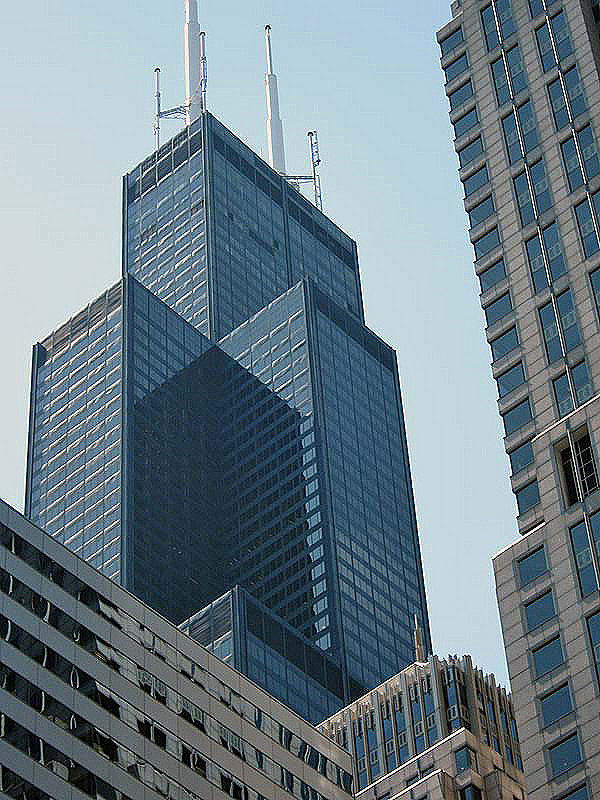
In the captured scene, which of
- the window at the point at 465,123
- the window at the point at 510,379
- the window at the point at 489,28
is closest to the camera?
the window at the point at 510,379

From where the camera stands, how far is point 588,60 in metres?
112

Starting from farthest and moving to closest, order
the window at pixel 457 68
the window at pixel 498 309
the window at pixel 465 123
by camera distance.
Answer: the window at pixel 457 68 < the window at pixel 465 123 < the window at pixel 498 309

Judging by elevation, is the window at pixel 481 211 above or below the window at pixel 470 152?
below

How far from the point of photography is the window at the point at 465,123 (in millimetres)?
118062

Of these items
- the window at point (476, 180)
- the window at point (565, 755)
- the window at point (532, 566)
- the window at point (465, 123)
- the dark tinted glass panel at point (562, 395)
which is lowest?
the window at point (565, 755)

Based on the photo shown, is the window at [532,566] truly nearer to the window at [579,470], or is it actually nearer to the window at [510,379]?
the window at [579,470]

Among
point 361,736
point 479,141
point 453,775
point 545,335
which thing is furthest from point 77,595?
point 361,736

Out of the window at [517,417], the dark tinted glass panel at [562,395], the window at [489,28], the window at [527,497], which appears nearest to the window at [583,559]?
the window at [527,497]

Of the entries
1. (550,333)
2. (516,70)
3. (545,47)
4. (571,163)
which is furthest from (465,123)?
(550,333)

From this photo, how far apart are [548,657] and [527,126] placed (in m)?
38.5

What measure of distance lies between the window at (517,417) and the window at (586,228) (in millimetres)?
9868

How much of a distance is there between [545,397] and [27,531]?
30091 mm

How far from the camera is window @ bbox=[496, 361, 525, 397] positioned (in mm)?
103125

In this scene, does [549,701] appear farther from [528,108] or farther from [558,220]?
[528,108]
